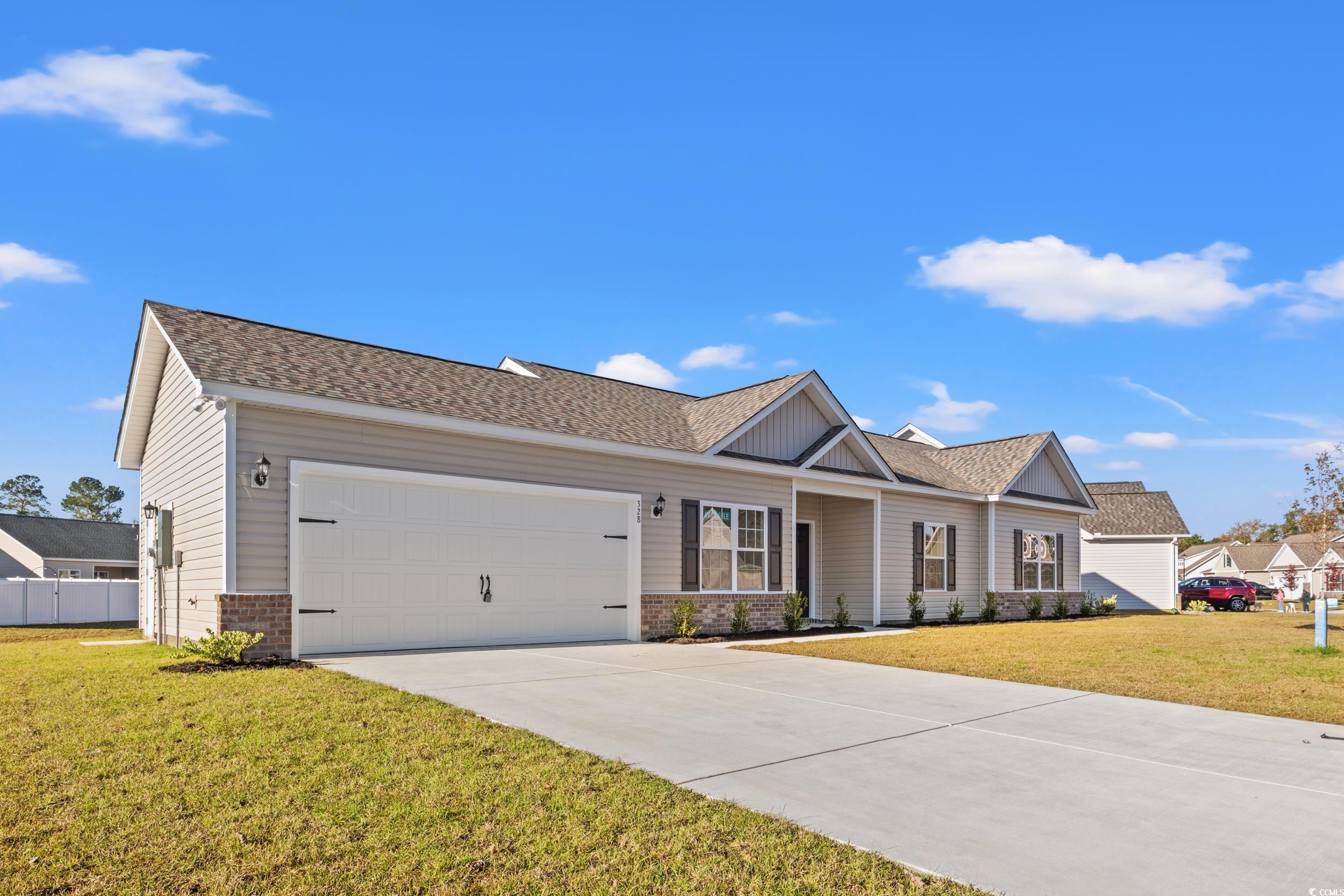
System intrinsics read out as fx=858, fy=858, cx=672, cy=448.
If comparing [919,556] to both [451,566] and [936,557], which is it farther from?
[451,566]

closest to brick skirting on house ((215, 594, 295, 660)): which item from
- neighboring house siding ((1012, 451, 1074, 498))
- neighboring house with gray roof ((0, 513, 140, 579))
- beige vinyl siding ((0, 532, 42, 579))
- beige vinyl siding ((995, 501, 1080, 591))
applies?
beige vinyl siding ((995, 501, 1080, 591))

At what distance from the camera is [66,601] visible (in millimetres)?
26422

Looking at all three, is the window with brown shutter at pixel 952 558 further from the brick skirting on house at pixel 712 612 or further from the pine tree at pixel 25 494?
the pine tree at pixel 25 494

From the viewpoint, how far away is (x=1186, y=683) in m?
9.66

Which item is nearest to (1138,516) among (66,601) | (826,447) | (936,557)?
(936,557)

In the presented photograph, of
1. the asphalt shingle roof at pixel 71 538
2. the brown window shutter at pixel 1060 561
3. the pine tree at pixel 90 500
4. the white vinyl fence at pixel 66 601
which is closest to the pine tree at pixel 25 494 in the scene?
the pine tree at pixel 90 500

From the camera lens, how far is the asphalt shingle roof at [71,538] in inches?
1673

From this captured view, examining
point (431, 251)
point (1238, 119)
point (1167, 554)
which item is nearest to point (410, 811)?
point (431, 251)

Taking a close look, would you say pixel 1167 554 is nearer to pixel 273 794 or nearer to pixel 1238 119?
pixel 1238 119

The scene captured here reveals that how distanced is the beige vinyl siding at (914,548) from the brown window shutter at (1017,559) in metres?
1.42

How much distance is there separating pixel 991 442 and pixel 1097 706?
61.5 feet

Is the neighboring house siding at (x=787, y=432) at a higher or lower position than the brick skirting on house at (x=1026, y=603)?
higher

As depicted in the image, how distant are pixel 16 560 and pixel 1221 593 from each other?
57.7 metres

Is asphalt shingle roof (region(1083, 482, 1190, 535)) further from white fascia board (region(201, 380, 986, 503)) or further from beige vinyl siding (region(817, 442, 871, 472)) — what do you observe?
white fascia board (region(201, 380, 986, 503))
